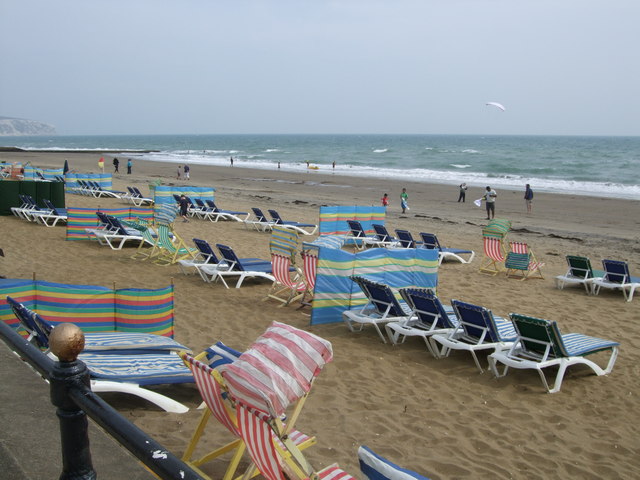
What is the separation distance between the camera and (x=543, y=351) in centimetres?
614

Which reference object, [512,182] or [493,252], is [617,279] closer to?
[493,252]

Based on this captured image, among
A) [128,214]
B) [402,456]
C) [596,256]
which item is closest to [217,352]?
[402,456]

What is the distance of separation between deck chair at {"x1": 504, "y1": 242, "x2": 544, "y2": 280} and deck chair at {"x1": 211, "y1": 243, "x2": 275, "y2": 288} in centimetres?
450

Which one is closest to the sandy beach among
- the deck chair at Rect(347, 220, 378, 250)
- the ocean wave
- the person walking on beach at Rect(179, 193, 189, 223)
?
the deck chair at Rect(347, 220, 378, 250)

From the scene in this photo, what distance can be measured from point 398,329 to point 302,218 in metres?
12.9

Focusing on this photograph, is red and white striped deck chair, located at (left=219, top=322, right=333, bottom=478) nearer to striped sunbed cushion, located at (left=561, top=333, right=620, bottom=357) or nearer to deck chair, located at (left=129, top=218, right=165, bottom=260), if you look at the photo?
striped sunbed cushion, located at (left=561, top=333, right=620, bottom=357)

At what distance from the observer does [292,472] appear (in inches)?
119

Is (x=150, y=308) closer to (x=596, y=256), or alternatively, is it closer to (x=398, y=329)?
(x=398, y=329)

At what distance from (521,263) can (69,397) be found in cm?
1050

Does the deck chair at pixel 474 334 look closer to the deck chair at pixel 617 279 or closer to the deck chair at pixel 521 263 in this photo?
the deck chair at pixel 617 279

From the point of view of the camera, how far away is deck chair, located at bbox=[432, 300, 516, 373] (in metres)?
6.26

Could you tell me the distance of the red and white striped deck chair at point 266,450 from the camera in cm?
297

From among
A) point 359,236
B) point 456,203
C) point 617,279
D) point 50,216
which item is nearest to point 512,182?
point 456,203

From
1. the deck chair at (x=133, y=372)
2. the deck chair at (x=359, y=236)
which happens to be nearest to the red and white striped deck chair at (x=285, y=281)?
→ the deck chair at (x=133, y=372)
